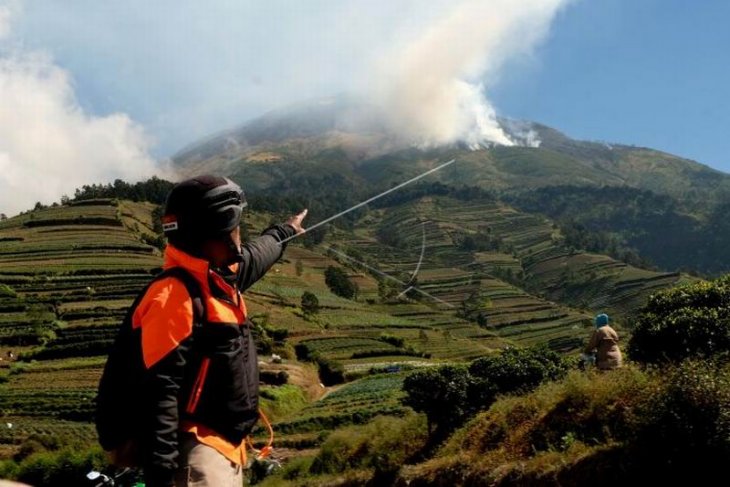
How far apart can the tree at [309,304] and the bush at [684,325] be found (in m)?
58.1

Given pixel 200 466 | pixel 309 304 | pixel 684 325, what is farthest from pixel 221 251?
pixel 309 304

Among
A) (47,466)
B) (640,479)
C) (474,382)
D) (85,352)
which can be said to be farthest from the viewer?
(85,352)

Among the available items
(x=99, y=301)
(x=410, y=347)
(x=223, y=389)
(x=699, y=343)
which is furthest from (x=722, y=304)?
(x=99, y=301)

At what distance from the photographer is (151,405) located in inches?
99.0

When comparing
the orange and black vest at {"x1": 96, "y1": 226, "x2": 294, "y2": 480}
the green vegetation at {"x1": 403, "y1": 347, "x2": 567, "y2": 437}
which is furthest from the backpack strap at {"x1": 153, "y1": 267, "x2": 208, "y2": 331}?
the green vegetation at {"x1": 403, "y1": 347, "x2": 567, "y2": 437}

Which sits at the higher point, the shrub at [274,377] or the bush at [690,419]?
the shrub at [274,377]

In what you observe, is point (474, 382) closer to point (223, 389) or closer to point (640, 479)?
point (640, 479)

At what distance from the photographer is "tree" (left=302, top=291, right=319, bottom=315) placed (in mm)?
68700

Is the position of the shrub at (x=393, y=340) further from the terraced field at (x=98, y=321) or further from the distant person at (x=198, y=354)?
the distant person at (x=198, y=354)

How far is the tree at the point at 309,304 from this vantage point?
68.7 m

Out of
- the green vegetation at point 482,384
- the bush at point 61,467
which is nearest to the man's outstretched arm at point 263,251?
the green vegetation at point 482,384

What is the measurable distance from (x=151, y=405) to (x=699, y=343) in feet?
27.7

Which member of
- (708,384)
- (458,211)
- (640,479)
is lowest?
(640,479)

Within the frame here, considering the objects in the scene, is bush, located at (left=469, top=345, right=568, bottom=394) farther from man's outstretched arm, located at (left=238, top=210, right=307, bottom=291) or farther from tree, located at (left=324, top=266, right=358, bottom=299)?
tree, located at (left=324, top=266, right=358, bottom=299)
